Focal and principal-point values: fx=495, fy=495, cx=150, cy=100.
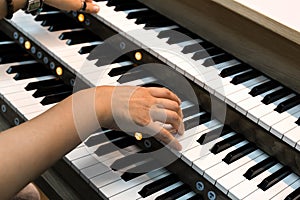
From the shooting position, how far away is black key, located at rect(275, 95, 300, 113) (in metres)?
1.47

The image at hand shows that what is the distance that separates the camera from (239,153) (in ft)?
4.76

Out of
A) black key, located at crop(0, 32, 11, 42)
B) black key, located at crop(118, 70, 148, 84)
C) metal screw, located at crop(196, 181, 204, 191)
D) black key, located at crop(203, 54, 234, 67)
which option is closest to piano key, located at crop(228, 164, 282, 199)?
metal screw, located at crop(196, 181, 204, 191)

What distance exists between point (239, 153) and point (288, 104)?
0.71 ft

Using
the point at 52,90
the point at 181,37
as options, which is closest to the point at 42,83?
the point at 52,90

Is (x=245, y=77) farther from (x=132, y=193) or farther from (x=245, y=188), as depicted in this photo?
(x=132, y=193)

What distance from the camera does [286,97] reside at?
1.54 meters

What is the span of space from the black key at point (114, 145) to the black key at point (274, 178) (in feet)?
1.48

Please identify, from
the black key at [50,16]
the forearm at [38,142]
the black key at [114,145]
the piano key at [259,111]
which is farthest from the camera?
the black key at [50,16]

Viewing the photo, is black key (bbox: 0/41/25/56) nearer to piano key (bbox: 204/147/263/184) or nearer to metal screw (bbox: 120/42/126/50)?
Answer: metal screw (bbox: 120/42/126/50)

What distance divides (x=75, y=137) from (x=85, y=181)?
30 centimetres

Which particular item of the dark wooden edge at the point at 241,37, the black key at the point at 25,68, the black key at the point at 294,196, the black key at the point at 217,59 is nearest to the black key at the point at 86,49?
the black key at the point at 25,68

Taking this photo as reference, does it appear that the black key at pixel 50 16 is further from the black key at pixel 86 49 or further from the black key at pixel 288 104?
the black key at pixel 288 104

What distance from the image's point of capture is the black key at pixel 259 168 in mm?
1376

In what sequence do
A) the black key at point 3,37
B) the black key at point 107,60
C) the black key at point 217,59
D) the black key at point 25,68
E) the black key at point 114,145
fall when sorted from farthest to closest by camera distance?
the black key at point 3,37 < the black key at point 25,68 < the black key at point 107,60 < the black key at point 217,59 < the black key at point 114,145
